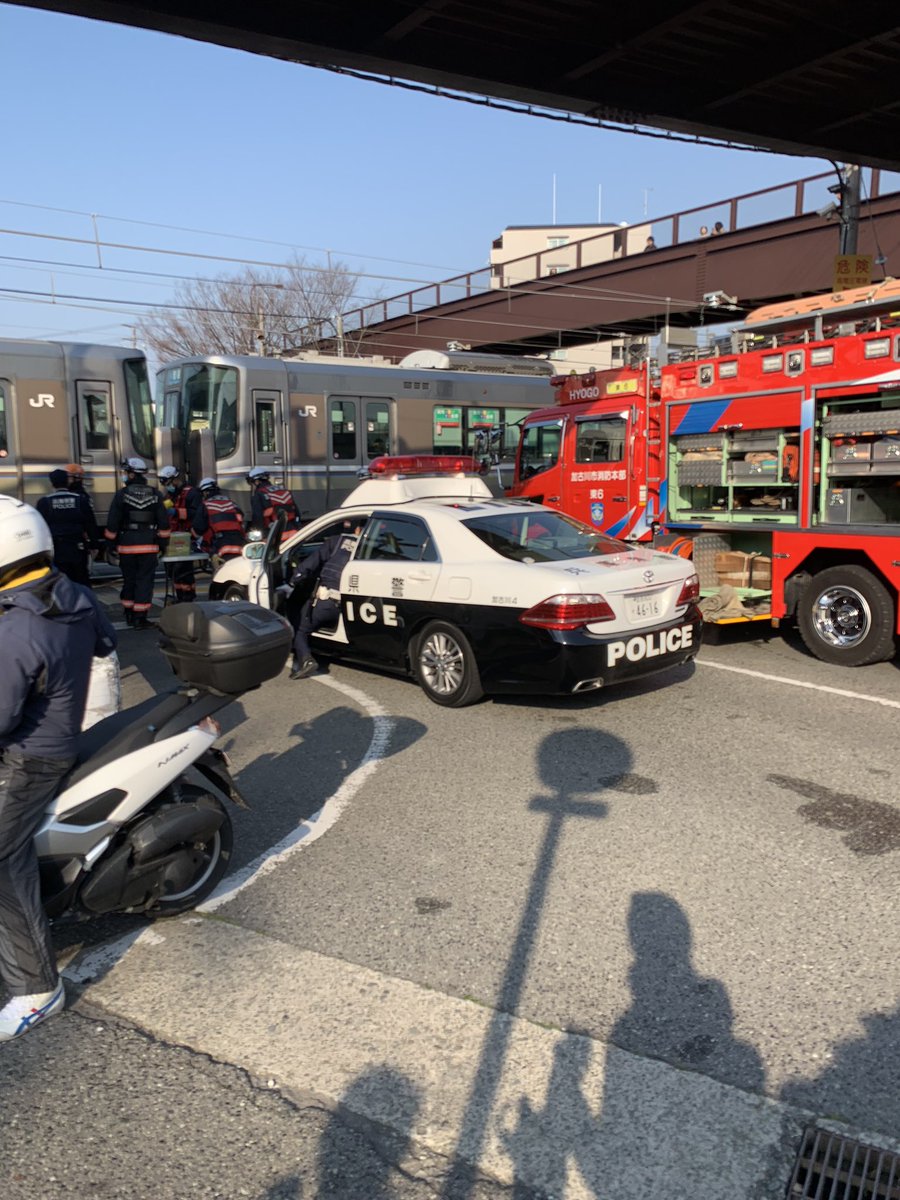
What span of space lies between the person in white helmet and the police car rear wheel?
390 centimetres

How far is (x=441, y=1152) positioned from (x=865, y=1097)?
1247mm

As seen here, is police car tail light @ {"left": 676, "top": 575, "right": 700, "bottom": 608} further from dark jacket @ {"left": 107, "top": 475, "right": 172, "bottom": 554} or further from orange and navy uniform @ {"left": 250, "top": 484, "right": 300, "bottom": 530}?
dark jacket @ {"left": 107, "top": 475, "right": 172, "bottom": 554}

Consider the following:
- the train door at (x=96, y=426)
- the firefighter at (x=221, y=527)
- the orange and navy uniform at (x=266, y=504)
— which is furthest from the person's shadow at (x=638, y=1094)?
the train door at (x=96, y=426)

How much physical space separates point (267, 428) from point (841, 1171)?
15.6m

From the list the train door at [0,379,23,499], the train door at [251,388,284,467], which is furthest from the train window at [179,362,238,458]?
the train door at [0,379,23,499]

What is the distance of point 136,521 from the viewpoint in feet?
36.3

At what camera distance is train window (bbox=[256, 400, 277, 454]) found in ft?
54.6

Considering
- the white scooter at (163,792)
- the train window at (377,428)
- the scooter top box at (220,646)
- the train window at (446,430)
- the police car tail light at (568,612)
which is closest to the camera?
the white scooter at (163,792)

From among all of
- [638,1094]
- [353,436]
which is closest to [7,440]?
[353,436]

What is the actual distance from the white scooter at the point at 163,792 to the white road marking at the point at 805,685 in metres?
5.06

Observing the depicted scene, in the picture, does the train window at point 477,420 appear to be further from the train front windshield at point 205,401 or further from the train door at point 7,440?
the train door at point 7,440

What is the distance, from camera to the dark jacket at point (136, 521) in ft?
36.1

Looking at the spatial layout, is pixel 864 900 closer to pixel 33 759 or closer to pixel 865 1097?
pixel 865 1097

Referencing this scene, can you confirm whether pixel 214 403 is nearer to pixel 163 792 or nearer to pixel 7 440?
pixel 7 440
